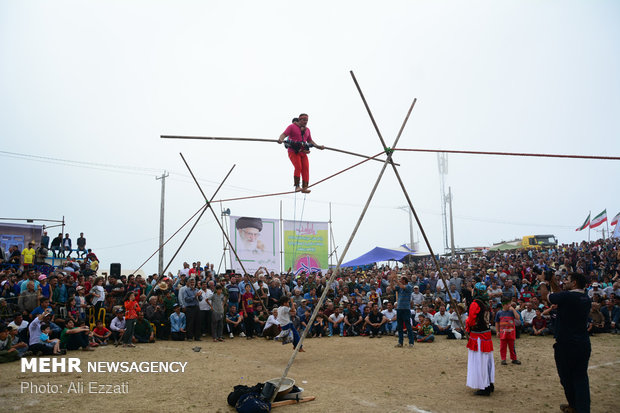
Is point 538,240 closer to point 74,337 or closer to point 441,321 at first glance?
point 441,321

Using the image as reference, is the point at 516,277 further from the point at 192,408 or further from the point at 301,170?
the point at 192,408

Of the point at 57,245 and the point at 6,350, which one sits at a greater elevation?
the point at 57,245

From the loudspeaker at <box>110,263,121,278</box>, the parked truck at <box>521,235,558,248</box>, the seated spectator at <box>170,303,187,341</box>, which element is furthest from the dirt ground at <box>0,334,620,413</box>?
the parked truck at <box>521,235,558,248</box>

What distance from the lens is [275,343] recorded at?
11.0 meters

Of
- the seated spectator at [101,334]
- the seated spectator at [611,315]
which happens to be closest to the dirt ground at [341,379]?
the seated spectator at [101,334]

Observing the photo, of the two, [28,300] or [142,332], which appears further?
[142,332]

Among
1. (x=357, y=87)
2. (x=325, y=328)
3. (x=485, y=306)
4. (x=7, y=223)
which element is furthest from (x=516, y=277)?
(x=7, y=223)

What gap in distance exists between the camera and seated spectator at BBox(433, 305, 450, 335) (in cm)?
1134

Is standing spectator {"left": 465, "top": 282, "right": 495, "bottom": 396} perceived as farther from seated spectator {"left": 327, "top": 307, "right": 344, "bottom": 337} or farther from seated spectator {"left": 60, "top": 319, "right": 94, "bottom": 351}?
seated spectator {"left": 60, "top": 319, "right": 94, "bottom": 351}

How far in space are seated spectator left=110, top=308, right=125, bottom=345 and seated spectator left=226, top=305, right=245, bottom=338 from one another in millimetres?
2896

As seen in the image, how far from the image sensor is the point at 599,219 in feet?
79.3

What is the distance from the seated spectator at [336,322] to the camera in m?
12.3

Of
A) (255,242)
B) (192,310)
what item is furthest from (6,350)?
(255,242)

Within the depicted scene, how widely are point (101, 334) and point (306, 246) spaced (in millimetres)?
10398
